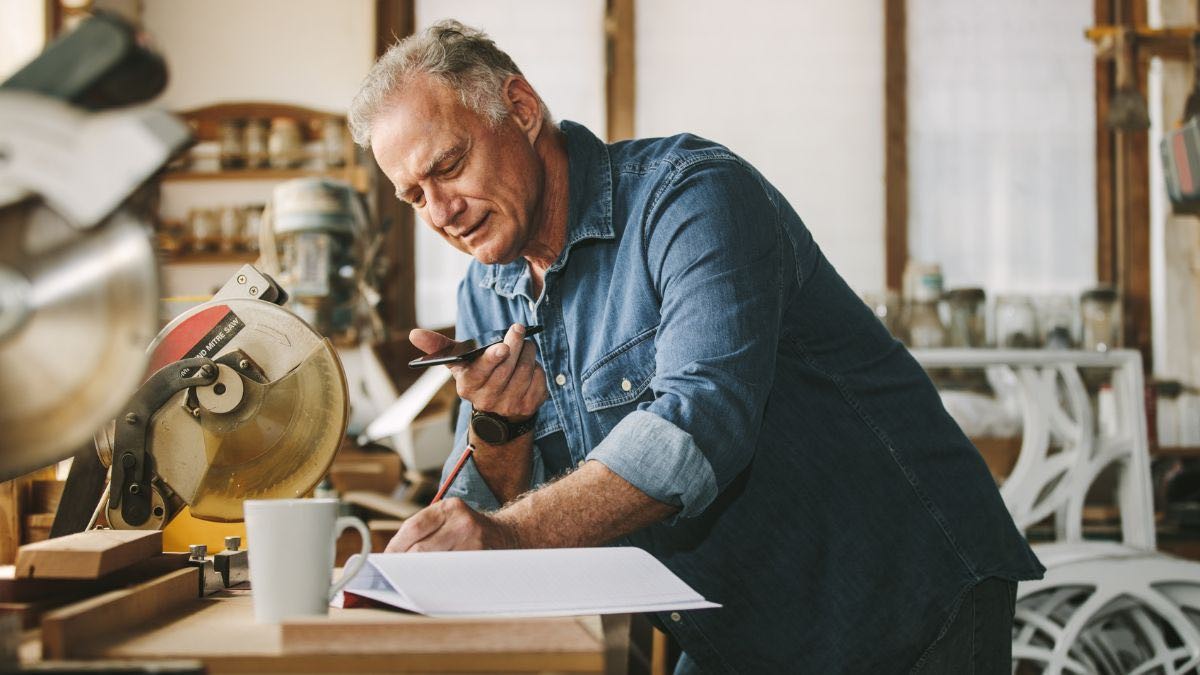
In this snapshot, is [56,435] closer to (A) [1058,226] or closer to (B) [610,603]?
(B) [610,603]

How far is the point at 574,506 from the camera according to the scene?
38.4 inches

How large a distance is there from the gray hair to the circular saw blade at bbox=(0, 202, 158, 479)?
80 centimetres

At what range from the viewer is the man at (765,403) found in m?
1.25

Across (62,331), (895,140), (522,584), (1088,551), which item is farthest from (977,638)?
(895,140)

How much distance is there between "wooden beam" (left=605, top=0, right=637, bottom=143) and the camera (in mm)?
3986

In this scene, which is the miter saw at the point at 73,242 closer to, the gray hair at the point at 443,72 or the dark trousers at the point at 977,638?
the gray hair at the point at 443,72

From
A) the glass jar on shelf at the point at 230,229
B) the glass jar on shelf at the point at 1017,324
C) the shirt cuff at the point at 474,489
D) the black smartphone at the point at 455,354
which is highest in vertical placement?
the glass jar on shelf at the point at 230,229

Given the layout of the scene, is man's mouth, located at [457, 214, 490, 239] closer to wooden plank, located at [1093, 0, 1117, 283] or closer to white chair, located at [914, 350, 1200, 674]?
white chair, located at [914, 350, 1200, 674]

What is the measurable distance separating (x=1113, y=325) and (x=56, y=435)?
380 cm

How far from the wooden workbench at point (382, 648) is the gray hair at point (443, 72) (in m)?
0.84

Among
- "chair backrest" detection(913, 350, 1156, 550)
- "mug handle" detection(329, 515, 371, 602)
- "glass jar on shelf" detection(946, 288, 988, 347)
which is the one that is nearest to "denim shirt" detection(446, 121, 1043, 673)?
"mug handle" detection(329, 515, 371, 602)

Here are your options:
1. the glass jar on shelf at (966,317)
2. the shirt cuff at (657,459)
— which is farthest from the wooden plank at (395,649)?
the glass jar on shelf at (966,317)

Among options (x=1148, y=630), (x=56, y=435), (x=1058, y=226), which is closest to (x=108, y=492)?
(x=56, y=435)

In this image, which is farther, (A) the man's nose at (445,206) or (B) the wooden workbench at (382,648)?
(A) the man's nose at (445,206)
